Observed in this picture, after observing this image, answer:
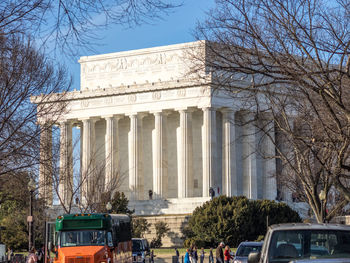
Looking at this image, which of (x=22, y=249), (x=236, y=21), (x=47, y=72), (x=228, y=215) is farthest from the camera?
(x=22, y=249)

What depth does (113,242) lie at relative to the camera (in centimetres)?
3303

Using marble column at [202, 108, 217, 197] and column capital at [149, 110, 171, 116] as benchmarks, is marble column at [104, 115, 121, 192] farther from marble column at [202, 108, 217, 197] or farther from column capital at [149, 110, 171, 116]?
marble column at [202, 108, 217, 197]

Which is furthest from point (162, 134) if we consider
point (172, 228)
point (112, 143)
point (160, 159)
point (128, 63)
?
point (172, 228)

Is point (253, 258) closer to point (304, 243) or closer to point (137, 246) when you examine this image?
point (304, 243)

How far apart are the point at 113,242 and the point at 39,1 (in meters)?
17.1

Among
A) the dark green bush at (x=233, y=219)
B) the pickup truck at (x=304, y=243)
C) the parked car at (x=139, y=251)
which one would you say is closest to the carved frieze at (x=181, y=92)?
the dark green bush at (x=233, y=219)

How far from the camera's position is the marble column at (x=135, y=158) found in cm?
9375

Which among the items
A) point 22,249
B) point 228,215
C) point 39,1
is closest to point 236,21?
point 39,1

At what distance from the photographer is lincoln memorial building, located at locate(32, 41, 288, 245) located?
90.6 meters

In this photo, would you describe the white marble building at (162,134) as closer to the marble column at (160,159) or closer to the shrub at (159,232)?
the marble column at (160,159)

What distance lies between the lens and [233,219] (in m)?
69.2

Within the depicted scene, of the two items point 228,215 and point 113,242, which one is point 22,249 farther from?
point 113,242

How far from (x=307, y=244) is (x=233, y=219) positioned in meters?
54.0

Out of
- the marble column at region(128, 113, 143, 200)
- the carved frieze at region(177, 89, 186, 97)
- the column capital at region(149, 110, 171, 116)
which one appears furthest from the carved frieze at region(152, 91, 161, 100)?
the marble column at region(128, 113, 143, 200)
